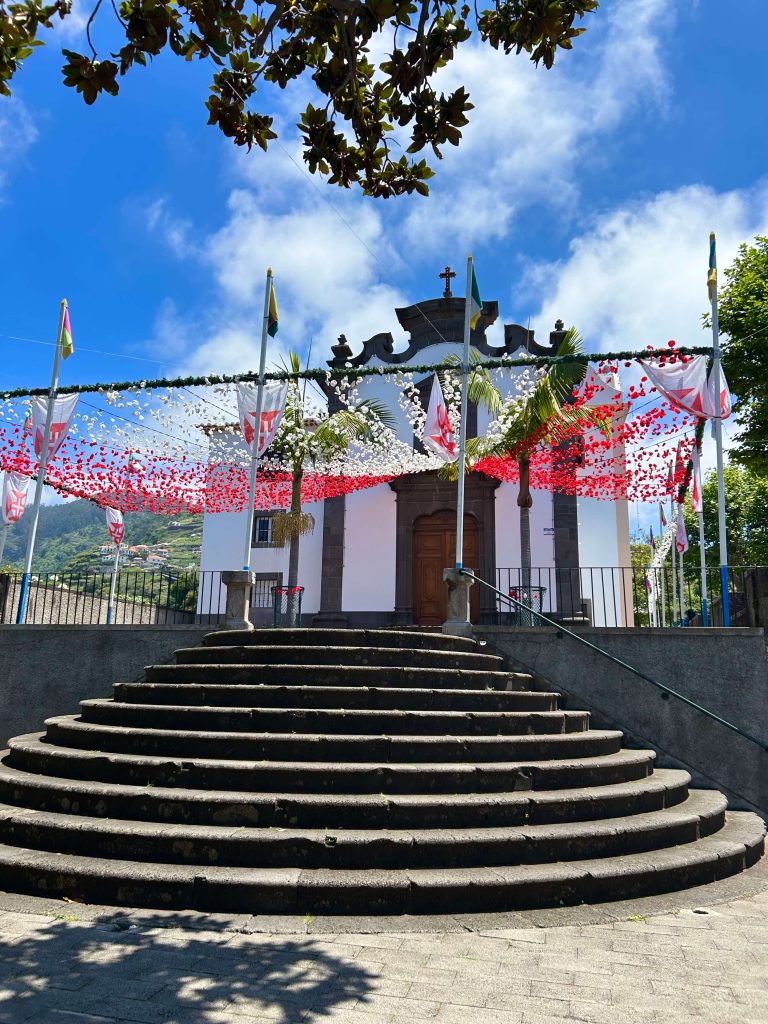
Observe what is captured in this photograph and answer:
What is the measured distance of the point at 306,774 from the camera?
215 inches

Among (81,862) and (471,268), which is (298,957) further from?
(471,268)

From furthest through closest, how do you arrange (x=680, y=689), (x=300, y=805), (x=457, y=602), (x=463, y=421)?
(x=463, y=421) → (x=457, y=602) → (x=680, y=689) → (x=300, y=805)

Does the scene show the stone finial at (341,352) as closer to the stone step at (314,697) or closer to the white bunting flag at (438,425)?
the white bunting flag at (438,425)

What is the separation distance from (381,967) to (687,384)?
886cm

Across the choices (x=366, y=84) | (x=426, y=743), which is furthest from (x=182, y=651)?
(x=366, y=84)

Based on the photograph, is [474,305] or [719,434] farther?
[474,305]

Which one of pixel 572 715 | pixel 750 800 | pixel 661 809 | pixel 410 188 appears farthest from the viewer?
pixel 750 800

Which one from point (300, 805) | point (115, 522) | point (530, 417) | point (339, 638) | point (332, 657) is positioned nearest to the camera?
point (300, 805)

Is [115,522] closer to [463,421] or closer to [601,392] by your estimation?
[463,421]

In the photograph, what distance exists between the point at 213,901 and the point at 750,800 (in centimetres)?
642

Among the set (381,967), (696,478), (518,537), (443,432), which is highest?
(443,432)

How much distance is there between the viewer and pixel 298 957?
379 centimetres

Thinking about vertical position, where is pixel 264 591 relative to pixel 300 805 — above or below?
above

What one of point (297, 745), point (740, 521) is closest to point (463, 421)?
point (297, 745)
